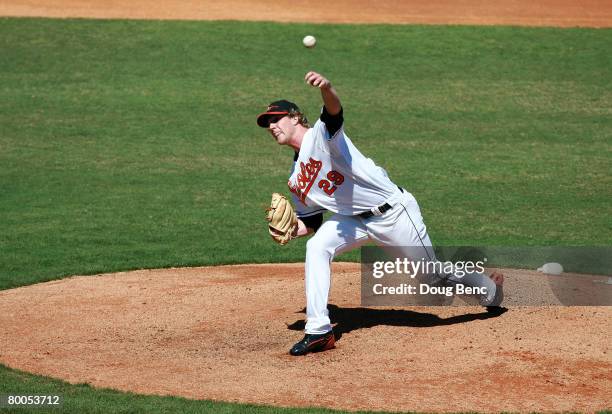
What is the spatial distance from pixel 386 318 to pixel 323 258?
1.02m

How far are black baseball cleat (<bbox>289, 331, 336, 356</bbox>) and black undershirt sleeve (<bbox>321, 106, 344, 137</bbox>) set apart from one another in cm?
135

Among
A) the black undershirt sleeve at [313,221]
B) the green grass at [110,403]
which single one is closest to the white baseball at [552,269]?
the black undershirt sleeve at [313,221]

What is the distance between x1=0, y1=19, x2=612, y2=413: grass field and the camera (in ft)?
35.4

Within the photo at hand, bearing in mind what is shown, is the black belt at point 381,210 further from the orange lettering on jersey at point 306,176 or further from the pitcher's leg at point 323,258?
the orange lettering on jersey at point 306,176

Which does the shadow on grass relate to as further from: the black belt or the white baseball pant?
the black belt

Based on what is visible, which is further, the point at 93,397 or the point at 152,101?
the point at 152,101

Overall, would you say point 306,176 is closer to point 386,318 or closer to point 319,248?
point 319,248

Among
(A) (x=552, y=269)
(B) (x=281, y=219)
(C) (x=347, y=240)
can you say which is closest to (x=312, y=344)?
(C) (x=347, y=240)

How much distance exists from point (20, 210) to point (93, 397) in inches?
249

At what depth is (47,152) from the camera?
1466 cm

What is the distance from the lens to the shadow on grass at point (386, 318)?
7.58 meters

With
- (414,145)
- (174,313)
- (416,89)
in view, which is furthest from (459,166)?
(174,313)

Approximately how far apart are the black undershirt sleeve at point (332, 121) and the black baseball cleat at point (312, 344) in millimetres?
1352

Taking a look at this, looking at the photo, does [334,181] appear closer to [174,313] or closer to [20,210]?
[174,313]
